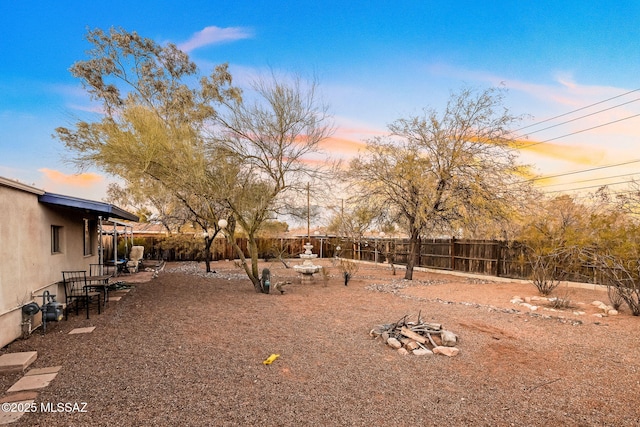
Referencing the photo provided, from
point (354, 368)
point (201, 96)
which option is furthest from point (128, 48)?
point (354, 368)

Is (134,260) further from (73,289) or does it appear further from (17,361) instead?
(17,361)

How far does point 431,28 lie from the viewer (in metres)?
11.5

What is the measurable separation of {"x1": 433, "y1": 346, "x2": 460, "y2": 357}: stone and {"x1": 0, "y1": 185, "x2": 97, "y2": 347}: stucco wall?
646 centimetres

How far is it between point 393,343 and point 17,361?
16.7ft

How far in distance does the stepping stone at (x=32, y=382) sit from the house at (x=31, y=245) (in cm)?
169

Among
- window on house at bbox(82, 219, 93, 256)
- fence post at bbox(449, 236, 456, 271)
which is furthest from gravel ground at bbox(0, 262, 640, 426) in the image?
fence post at bbox(449, 236, 456, 271)

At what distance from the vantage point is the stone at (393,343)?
5478 mm

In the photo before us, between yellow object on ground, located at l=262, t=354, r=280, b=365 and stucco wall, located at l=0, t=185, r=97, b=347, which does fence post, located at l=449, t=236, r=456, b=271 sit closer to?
yellow object on ground, located at l=262, t=354, r=280, b=365

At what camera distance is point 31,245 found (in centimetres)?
646

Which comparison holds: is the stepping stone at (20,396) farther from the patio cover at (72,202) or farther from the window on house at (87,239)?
the window on house at (87,239)

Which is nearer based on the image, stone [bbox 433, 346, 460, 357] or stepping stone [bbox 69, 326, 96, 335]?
stone [bbox 433, 346, 460, 357]

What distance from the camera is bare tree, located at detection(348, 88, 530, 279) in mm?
12516

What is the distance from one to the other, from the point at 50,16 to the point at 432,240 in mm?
16673

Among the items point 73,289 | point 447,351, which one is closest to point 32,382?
point 73,289
